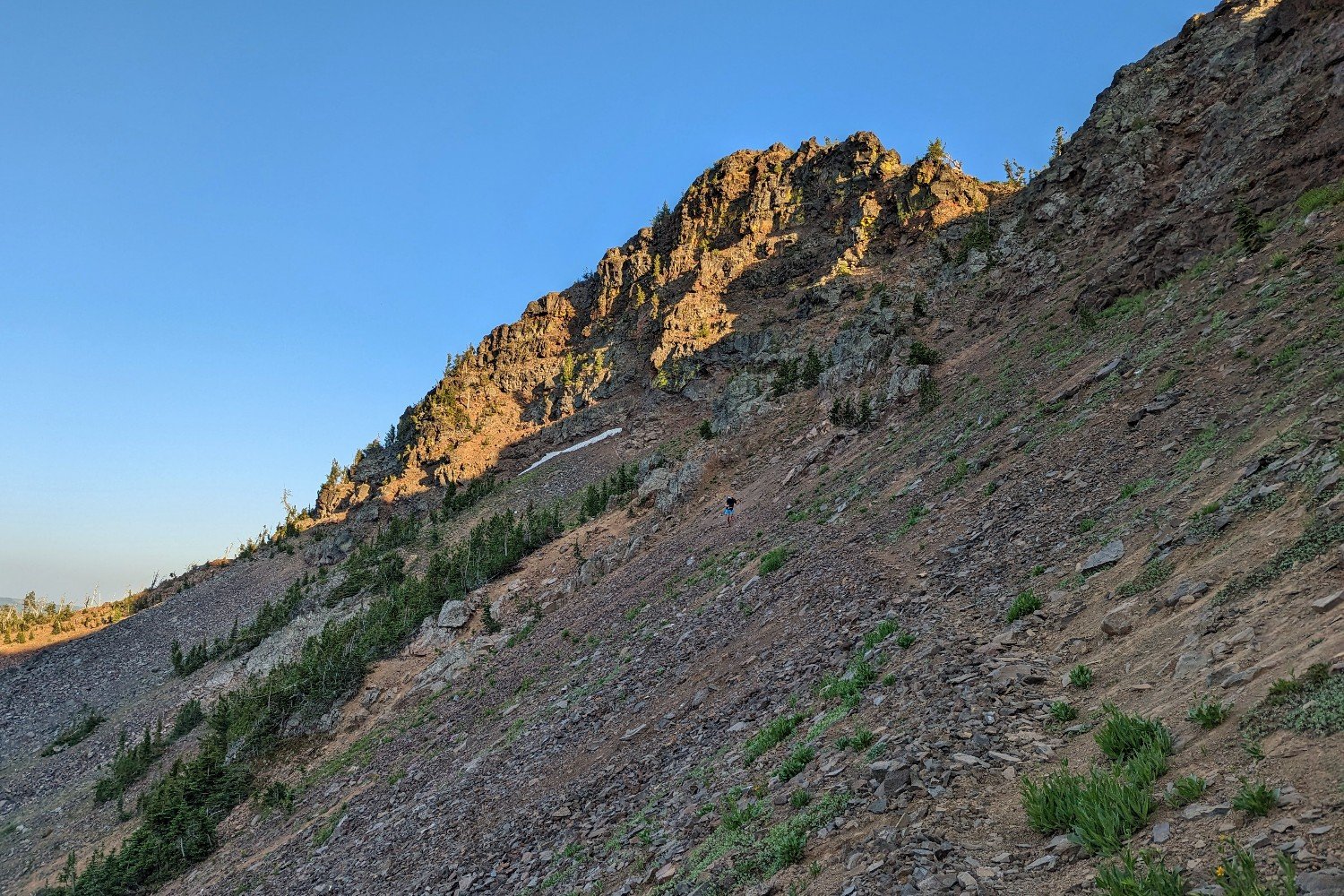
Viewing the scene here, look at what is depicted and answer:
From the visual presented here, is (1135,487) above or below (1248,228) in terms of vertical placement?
below

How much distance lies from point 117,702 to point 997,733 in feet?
261

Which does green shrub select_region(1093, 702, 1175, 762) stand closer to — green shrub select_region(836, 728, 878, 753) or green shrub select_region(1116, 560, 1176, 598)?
green shrub select_region(836, 728, 878, 753)

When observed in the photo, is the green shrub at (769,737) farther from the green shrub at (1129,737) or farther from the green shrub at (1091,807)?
the green shrub at (1129,737)

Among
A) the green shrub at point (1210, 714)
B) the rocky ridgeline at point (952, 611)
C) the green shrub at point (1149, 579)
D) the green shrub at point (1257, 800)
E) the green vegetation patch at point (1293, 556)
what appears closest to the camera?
the green shrub at point (1257, 800)

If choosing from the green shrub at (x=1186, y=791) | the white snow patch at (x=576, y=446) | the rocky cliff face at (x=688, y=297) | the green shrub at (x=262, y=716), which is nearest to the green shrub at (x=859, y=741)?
the green shrub at (x=1186, y=791)

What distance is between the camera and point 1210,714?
17.5 feet

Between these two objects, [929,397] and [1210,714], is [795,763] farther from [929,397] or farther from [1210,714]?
[929,397]

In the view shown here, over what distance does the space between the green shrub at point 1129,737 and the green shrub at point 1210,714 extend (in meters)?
0.26

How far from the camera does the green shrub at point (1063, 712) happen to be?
6832mm

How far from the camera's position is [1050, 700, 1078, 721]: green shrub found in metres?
6.83

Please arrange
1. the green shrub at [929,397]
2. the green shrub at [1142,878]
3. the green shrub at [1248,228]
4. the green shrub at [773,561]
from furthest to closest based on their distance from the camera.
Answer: the green shrub at [929,397] → the green shrub at [773,561] → the green shrub at [1248,228] → the green shrub at [1142,878]

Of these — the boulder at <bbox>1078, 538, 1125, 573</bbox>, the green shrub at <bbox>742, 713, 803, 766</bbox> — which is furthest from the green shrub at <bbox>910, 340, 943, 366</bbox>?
the green shrub at <bbox>742, 713, 803, 766</bbox>

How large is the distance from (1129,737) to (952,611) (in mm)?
5548

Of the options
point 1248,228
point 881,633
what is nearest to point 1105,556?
point 881,633
